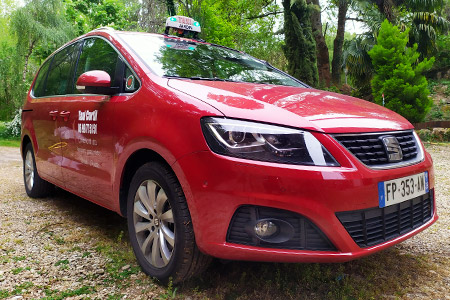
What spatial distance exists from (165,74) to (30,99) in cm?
256

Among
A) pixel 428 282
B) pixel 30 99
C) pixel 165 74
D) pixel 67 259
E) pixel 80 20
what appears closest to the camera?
pixel 428 282

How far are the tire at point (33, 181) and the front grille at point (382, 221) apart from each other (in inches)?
140

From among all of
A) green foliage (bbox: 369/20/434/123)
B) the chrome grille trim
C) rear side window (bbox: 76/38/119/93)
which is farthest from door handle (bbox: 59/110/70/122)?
green foliage (bbox: 369/20/434/123)

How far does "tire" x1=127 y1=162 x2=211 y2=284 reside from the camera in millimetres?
1886

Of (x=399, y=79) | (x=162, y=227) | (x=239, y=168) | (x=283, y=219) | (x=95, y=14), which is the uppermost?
(x=95, y=14)

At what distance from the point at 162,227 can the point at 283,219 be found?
71 cm

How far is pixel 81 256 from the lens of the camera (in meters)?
2.57

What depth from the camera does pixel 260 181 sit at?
1653mm

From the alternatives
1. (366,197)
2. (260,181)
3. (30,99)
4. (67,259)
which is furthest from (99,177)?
(30,99)

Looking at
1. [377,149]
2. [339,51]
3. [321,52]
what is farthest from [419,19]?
[377,149]

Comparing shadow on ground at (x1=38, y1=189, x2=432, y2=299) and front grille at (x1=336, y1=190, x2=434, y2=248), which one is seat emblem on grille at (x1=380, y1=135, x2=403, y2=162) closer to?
front grille at (x1=336, y1=190, x2=434, y2=248)

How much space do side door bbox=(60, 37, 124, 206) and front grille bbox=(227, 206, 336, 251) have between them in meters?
1.10

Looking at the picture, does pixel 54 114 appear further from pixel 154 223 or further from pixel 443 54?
pixel 443 54

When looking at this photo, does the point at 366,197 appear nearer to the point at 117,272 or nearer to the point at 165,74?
the point at 165,74
